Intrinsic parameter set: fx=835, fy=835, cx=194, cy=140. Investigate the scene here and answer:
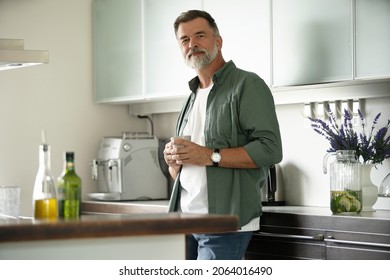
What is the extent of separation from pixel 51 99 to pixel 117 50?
51 cm

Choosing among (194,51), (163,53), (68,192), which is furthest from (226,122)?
(163,53)

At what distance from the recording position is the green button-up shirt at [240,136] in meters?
3.35

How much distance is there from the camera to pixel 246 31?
4.29 metres

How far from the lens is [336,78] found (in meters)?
3.80

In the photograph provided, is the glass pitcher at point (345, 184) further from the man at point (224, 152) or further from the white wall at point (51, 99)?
the white wall at point (51, 99)

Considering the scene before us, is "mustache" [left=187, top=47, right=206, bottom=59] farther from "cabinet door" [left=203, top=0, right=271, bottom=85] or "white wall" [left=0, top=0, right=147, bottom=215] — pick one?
"white wall" [left=0, top=0, right=147, bottom=215]

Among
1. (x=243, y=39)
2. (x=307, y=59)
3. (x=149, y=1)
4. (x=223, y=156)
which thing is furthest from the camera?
(x=149, y=1)

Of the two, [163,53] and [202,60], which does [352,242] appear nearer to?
[202,60]

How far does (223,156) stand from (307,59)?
876mm

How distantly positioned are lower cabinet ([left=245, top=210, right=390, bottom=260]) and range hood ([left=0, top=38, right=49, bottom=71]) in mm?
1258
